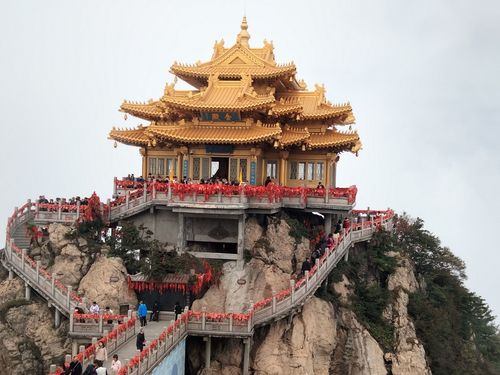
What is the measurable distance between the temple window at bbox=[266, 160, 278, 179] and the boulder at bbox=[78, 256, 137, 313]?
10836 millimetres

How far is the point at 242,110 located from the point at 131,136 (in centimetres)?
868

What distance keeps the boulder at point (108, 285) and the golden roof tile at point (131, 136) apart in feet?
31.9

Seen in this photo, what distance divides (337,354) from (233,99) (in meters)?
15.2

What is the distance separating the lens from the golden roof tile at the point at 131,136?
1407 inches

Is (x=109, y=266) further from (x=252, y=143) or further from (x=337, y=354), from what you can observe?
(x=337, y=354)

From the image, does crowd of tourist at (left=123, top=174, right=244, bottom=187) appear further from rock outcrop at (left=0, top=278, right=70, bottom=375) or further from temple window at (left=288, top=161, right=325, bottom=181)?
rock outcrop at (left=0, top=278, right=70, bottom=375)

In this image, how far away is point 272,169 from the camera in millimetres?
34562

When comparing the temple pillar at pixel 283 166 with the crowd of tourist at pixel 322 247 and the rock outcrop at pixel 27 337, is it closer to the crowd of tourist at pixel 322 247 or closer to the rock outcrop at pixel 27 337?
the crowd of tourist at pixel 322 247

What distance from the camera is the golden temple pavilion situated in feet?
105

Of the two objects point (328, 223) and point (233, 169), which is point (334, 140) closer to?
point (328, 223)

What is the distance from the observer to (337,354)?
29.3 meters

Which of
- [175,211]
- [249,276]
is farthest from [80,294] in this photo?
[249,276]

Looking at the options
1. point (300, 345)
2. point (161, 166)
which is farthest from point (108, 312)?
point (161, 166)

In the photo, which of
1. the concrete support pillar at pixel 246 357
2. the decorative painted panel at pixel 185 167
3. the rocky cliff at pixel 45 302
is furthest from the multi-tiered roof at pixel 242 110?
the concrete support pillar at pixel 246 357
